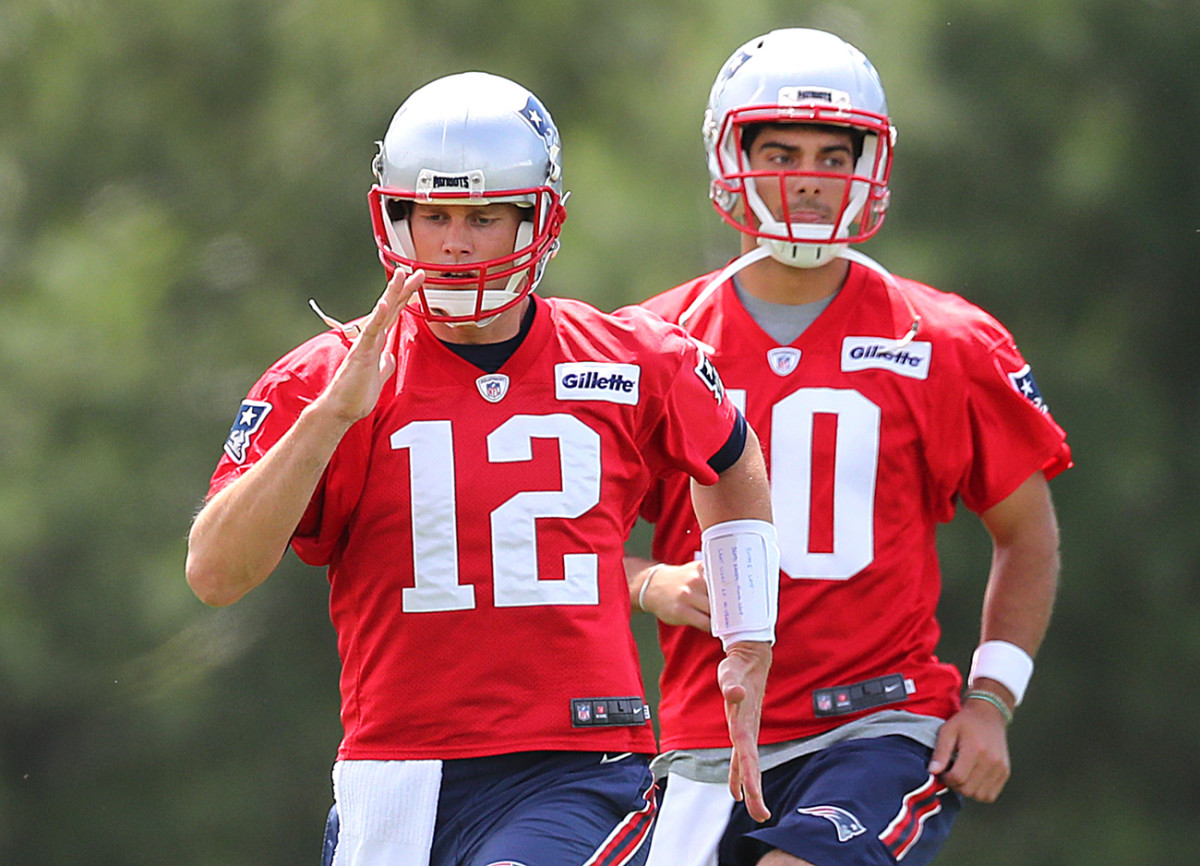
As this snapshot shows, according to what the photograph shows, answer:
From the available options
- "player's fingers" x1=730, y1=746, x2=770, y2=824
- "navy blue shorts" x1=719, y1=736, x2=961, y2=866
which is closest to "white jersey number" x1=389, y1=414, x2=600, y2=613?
"player's fingers" x1=730, y1=746, x2=770, y2=824

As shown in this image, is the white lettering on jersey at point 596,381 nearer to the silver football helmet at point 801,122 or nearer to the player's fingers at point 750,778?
the player's fingers at point 750,778

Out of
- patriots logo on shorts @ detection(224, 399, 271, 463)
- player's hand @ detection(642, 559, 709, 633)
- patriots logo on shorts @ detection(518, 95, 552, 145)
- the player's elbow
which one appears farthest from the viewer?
player's hand @ detection(642, 559, 709, 633)

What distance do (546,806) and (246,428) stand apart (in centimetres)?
83

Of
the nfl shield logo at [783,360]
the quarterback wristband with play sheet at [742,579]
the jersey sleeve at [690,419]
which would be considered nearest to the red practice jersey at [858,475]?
the nfl shield logo at [783,360]

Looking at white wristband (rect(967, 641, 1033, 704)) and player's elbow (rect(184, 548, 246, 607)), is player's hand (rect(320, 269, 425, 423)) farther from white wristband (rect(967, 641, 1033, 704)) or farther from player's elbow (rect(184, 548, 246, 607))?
white wristband (rect(967, 641, 1033, 704))

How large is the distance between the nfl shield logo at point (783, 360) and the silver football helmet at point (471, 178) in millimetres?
770

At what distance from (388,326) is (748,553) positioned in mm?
960

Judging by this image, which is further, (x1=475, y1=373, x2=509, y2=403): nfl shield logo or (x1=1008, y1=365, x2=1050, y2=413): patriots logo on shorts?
(x1=1008, y1=365, x2=1050, y2=413): patriots logo on shorts

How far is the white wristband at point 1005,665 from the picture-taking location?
4230 millimetres

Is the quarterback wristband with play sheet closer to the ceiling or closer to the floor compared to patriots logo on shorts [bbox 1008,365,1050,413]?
closer to the floor

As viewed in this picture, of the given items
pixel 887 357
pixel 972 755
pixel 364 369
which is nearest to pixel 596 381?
pixel 364 369

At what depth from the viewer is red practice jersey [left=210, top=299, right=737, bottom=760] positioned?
3.37 m

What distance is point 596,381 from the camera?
11.5 ft

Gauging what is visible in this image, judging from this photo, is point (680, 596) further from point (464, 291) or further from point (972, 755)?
point (464, 291)
